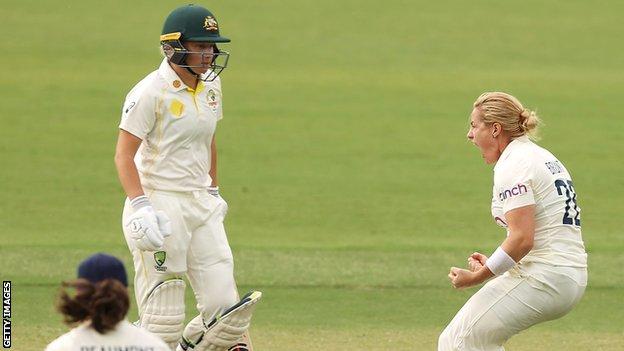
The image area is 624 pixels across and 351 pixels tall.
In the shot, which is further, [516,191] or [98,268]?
[516,191]

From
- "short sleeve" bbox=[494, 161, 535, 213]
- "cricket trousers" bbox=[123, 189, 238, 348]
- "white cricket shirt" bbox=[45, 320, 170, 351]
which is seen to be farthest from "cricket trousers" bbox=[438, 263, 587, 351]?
"white cricket shirt" bbox=[45, 320, 170, 351]

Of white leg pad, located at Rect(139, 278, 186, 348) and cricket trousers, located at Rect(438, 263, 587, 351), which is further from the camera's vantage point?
white leg pad, located at Rect(139, 278, 186, 348)

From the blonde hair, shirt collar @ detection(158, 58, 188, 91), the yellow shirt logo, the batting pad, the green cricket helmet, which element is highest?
the green cricket helmet

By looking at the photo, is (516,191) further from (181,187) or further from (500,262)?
(181,187)

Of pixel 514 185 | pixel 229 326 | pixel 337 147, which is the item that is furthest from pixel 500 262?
pixel 337 147

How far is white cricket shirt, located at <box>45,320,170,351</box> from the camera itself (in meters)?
4.69

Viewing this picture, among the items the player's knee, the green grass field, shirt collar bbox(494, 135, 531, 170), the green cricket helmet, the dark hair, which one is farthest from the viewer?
the green grass field

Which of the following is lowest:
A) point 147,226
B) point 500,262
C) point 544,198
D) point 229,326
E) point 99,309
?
point 229,326

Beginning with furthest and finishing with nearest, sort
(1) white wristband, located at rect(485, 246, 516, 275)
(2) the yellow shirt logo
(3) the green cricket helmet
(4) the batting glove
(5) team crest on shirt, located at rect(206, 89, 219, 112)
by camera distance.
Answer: (5) team crest on shirt, located at rect(206, 89, 219, 112), (3) the green cricket helmet, (2) the yellow shirt logo, (4) the batting glove, (1) white wristband, located at rect(485, 246, 516, 275)

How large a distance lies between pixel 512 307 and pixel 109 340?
239 centimetres

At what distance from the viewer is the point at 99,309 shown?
4645 millimetres

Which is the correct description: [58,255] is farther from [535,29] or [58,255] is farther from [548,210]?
[535,29]

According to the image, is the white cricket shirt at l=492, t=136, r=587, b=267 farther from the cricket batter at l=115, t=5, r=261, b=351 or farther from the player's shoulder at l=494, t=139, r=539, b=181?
the cricket batter at l=115, t=5, r=261, b=351

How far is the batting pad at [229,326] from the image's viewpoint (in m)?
7.14
